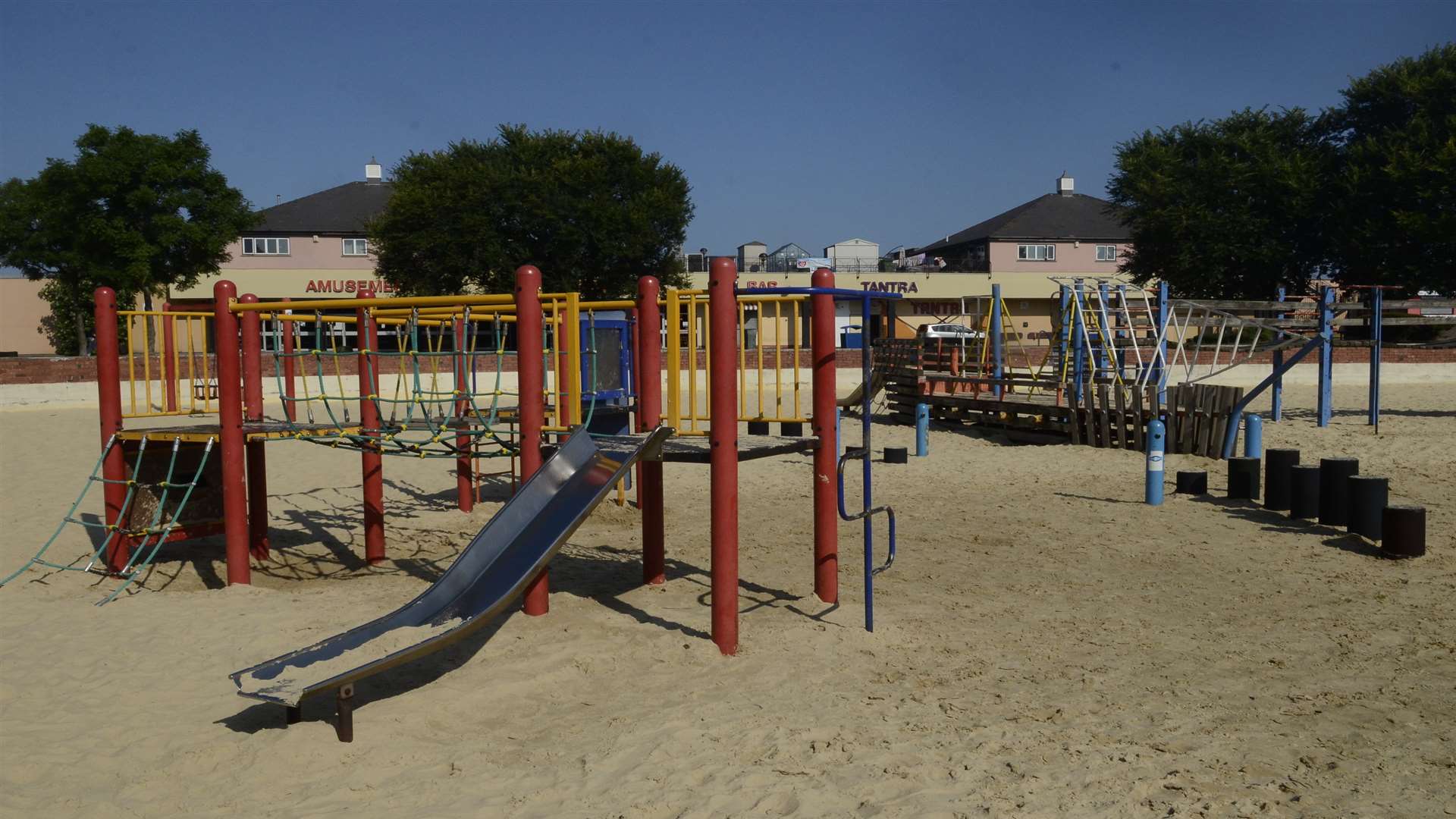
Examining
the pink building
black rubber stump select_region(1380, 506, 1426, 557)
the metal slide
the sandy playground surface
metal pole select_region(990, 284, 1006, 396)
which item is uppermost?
the pink building

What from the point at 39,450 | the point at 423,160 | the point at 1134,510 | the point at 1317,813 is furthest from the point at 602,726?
the point at 423,160

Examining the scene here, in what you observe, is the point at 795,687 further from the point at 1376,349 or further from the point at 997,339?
the point at 1376,349

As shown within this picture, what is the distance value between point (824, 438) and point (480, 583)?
2111 mm

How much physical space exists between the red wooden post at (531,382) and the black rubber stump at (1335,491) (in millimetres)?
6601

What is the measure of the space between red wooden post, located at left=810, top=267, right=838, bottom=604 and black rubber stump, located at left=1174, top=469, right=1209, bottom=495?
19.4 feet

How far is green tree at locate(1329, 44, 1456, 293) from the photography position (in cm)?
3531

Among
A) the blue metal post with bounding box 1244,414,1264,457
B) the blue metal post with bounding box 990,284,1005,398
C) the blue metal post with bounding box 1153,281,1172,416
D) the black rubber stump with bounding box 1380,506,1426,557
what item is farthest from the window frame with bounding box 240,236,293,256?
the black rubber stump with bounding box 1380,506,1426,557

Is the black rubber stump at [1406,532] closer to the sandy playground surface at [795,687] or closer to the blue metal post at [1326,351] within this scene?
the sandy playground surface at [795,687]

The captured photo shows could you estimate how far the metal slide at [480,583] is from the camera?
4547mm

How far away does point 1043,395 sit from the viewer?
18.7 m

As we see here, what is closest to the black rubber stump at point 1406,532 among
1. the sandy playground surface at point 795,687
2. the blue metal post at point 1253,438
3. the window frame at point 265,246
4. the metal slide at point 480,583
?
the sandy playground surface at point 795,687

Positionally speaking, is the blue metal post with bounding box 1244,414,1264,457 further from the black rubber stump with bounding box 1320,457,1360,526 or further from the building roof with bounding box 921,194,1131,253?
the building roof with bounding box 921,194,1131,253

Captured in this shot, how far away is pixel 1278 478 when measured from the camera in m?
9.77

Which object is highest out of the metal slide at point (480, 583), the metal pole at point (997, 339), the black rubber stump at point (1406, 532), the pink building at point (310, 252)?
the pink building at point (310, 252)
